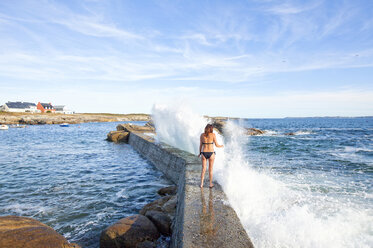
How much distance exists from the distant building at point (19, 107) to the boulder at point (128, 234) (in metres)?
103

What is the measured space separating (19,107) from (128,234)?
4096 inches

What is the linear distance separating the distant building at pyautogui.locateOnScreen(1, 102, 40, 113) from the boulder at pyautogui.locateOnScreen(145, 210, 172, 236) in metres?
102

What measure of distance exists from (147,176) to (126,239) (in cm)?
646

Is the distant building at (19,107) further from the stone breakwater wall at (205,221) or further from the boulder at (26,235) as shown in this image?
the boulder at (26,235)

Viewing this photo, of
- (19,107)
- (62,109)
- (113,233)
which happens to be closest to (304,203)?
(113,233)

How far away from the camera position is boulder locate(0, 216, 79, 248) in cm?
362

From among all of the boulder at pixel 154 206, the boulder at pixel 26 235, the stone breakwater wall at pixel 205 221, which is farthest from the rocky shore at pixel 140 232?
the boulder at pixel 26 235

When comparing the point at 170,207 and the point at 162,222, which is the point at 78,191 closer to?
the point at 170,207

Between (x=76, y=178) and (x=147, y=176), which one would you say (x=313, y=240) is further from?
(x=76, y=178)

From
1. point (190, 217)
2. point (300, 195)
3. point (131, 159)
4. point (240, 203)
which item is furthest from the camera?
point (131, 159)

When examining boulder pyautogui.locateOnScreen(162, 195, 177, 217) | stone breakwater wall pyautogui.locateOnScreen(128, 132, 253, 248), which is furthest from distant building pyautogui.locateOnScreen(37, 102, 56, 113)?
stone breakwater wall pyautogui.locateOnScreen(128, 132, 253, 248)

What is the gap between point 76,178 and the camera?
10500mm

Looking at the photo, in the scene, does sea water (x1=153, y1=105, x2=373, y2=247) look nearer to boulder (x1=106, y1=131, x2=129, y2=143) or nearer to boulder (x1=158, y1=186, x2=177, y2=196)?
boulder (x1=158, y1=186, x2=177, y2=196)

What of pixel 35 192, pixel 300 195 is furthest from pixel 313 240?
pixel 35 192
